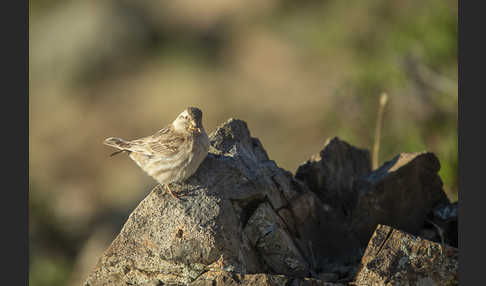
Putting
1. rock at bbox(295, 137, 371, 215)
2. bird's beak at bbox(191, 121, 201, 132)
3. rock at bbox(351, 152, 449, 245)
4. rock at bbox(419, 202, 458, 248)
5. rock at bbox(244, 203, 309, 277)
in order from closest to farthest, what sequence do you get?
rock at bbox(244, 203, 309, 277)
bird's beak at bbox(191, 121, 201, 132)
rock at bbox(419, 202, 458, 248)
rock at bbox(351, 152, 449, 245)
rock at bbox(295, 137, 371, 215)

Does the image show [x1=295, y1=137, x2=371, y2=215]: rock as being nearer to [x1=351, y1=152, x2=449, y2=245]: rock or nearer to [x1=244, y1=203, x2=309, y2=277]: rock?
[x1=351, y1=152, x2=449, y2=245]: rock

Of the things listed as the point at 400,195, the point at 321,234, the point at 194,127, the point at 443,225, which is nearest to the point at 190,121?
the point at 194,127

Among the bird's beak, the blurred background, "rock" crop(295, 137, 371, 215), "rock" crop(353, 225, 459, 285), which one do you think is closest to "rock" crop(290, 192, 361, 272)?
"rock" crop(295, 137, 371, 215)

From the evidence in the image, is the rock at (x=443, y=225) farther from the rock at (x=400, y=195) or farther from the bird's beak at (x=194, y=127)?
the bird's beak at (x=194, y=127)

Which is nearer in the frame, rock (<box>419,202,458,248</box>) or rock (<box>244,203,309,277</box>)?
rock (<box>244,203,309,277</box>)

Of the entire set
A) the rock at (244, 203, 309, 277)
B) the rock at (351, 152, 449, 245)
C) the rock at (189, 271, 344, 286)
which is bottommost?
the rock at (189, 271, 344, 286)

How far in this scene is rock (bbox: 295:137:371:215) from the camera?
6180mm

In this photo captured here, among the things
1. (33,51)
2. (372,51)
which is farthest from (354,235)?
(33,51)

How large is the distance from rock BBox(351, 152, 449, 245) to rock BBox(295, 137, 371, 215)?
0.72 ft

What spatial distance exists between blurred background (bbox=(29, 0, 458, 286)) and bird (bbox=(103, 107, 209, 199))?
13.8ft

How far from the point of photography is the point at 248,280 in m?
4.31

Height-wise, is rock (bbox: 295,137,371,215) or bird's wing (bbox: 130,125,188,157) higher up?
bird's wing (bbox: 130,125,188,157)

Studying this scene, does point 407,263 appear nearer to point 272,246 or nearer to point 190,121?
point 272,246

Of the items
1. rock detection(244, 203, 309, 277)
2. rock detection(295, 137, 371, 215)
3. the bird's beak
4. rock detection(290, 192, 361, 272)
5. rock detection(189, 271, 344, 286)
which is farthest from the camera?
rock detection(295, 137, 371, 215)
